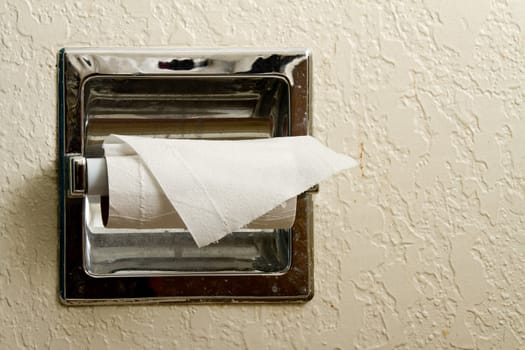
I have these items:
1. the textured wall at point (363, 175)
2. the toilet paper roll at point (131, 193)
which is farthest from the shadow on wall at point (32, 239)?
the toilet paper roll at point (131, 193)

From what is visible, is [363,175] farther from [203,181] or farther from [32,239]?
[32,239]

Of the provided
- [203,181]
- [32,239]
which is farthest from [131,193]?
[32,239]

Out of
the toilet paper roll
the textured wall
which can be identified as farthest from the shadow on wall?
the toilet paper roll

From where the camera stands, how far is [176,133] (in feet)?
1.99

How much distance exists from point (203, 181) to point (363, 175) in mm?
189

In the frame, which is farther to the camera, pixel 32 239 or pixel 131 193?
pixel 32 239

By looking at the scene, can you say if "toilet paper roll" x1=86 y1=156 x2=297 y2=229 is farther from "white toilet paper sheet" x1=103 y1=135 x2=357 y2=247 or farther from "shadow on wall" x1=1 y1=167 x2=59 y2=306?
"shadow on wall" x1=1 y1=167 x2=59 y2=306

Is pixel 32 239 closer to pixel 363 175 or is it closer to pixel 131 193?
pixel 131 193

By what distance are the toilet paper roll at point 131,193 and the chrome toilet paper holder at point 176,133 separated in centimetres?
8

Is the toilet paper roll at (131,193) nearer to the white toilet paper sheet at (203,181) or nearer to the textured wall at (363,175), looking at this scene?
the white toilet paper sheet at (203,181)

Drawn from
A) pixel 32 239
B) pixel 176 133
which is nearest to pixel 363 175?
pixel 176 133

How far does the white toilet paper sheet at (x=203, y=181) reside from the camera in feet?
1.56

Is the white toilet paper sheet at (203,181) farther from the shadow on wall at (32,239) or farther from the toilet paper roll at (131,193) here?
the shadow on wall at (32,239)

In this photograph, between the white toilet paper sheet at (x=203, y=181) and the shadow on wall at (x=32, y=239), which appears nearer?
the white toilet paper sheet at (x=203, y=181)
